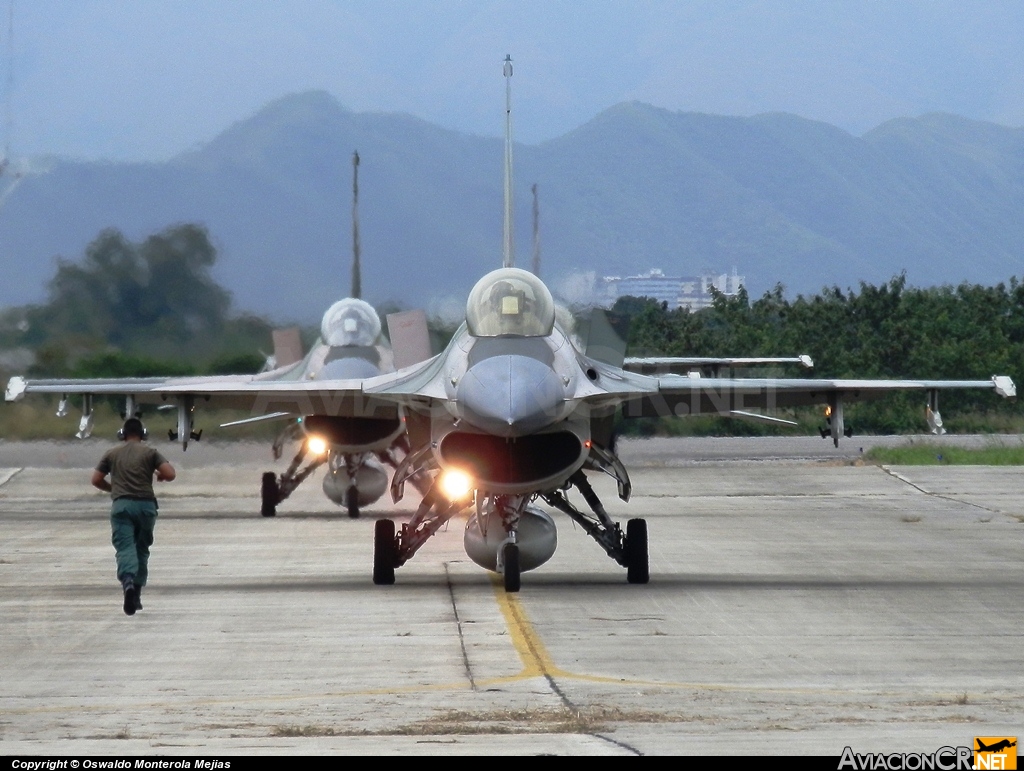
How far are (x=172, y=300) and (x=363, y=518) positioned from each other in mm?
6264

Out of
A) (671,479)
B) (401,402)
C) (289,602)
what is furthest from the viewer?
(671,479)

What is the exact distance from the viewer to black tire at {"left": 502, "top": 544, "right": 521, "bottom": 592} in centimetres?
1436

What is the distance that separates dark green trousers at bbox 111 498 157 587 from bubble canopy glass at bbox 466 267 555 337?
3295 millimetres

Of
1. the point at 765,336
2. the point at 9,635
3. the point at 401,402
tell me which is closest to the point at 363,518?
the point at 401,402

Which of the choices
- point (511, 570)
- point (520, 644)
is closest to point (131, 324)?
point (511, 570)

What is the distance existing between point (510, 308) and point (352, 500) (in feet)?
34.4

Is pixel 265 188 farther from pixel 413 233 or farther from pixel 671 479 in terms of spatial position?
pixel 671 479

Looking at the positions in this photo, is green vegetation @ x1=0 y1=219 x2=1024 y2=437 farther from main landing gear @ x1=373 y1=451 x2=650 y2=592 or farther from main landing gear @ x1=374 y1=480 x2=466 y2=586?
main landing gear @ x1=374 y1=480 x2=466 y2=586

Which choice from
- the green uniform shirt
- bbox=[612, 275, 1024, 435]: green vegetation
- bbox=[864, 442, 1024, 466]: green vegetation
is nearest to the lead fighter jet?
the green uniform shirt

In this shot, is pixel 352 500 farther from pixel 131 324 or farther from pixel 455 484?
pixel 455 484

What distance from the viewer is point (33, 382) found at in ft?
71.8

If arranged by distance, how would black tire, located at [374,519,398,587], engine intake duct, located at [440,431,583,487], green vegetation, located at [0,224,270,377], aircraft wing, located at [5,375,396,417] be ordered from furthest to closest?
green vegetation, located at [0,224,270,377] → aircraft wing, located at [5,375,396,417] → black tire, located at [374,519,398,587] → engine intake duct, located at [440,431,583,487]

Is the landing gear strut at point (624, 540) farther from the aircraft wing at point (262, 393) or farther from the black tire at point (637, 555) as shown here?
the aircraft wing at point (262, 393)

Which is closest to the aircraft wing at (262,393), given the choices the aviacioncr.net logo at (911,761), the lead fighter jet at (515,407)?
the lead fighter jet at (515,407)
